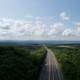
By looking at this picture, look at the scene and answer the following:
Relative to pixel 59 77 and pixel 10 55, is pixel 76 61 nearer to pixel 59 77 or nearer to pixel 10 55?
pixel 59 77

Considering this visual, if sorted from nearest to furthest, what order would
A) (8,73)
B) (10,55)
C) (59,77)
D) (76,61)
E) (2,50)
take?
(8,73), (10,55), (2,50), (59,77), (76,61)

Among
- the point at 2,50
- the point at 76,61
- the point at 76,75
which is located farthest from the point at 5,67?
the point at 76,61

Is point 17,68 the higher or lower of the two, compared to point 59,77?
higher

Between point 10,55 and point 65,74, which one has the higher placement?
point 10,55

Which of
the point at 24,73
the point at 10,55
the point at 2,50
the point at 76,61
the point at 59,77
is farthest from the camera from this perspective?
the point at 76,61

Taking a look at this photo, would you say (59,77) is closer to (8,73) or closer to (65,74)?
(65,74)

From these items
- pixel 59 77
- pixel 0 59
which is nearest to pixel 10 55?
pixel 0 59

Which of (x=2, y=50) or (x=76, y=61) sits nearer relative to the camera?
(x=2, y=50)

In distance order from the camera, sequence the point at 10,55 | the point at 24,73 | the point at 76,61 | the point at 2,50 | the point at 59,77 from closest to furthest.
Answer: the point at 24,73
the point at 10,55
the point at 2,50
the point at 59,77
the point at 76,61

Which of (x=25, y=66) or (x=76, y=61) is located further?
(x=76, y=61)
